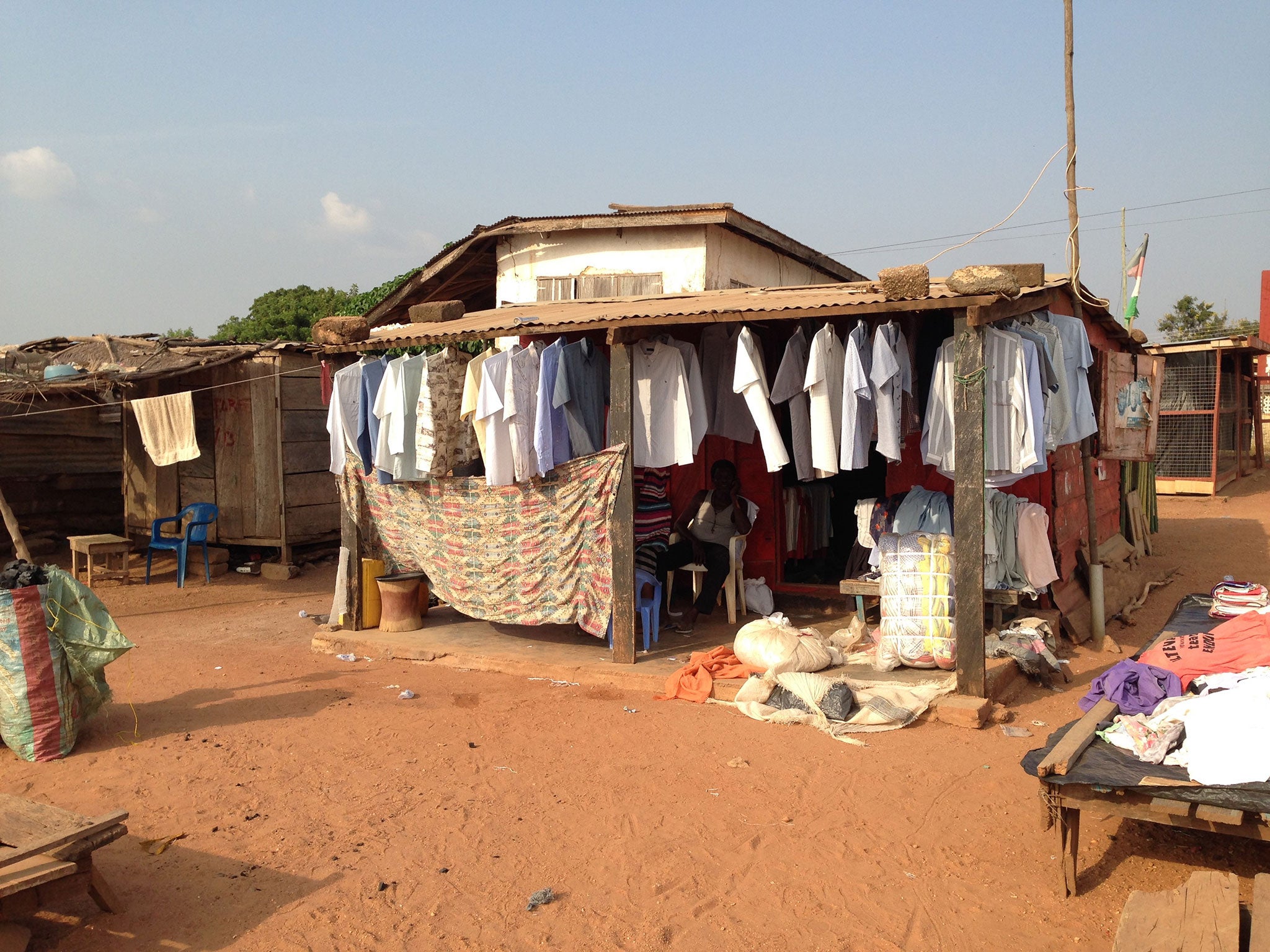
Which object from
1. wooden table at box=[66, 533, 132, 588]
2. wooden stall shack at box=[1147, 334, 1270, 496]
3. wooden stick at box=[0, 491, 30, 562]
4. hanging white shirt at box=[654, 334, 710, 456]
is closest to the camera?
hanging white shirt at box=[654, 334, 710, 456]

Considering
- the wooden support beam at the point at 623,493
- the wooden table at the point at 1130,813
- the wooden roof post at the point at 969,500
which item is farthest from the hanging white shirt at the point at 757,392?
the wooden table at the point at 1130,813

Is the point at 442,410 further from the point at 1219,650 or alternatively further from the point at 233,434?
the point at 233,434

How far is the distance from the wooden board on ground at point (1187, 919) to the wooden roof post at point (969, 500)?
263 centimetres

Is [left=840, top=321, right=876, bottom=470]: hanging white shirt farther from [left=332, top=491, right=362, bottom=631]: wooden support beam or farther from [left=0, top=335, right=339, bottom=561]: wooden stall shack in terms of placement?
[left=0, top=335, right=339, bottom=561]: wooden stall shack

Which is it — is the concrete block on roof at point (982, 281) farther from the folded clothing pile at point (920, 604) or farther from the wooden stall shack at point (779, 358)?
the folded clothing pile at point (920, 604)

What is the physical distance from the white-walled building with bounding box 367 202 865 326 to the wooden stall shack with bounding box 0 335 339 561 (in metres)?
1.84

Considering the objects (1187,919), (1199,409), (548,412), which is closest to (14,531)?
(548,412)

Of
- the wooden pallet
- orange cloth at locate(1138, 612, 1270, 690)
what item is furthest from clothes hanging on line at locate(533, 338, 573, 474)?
the wooden pallet

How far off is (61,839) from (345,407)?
5105mm

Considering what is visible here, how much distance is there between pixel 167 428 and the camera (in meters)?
11.3

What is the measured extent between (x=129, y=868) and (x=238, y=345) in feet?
30.8

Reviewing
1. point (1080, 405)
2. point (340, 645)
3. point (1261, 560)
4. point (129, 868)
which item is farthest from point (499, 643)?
point (1261, 560)

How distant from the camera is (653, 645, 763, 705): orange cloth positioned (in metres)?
6.56

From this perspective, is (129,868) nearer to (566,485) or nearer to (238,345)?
(566,485)
